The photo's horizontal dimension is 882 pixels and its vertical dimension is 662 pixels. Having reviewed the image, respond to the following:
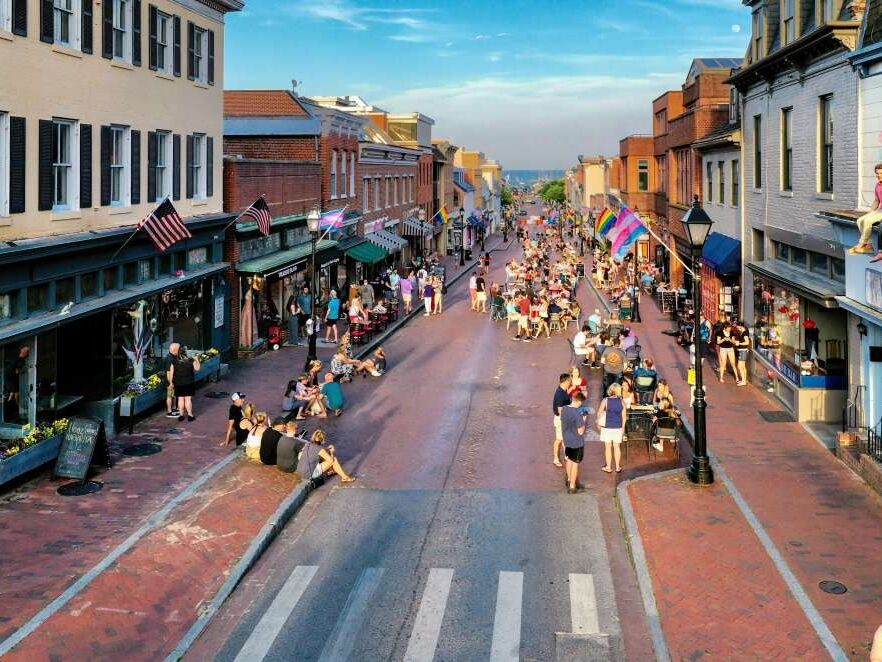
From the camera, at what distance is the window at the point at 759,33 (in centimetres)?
2595

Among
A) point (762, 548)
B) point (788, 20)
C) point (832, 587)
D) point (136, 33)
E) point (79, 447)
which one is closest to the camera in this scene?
point (832, 587)

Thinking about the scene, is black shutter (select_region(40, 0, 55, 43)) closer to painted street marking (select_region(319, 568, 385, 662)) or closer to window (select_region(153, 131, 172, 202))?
window (select_region(153, 131, 172, 202))

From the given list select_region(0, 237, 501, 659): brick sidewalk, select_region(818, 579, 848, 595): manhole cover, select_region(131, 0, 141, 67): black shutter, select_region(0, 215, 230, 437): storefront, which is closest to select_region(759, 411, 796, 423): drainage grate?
select_region(818, 579, 848, 595): manhole cover

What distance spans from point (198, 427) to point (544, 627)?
11337mm

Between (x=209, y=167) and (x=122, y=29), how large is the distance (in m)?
5.82

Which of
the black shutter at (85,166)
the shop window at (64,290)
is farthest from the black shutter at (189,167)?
the shop window at (64,290)

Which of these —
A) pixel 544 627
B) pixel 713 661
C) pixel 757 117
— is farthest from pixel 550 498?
pixel 757 117

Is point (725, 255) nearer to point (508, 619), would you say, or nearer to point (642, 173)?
point (508, 619)

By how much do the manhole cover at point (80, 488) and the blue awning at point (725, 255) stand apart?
19606 mm

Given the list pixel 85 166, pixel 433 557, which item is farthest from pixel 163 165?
pixel 433 557

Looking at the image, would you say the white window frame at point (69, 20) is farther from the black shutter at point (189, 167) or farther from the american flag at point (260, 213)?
the american flag at point (260, 213)

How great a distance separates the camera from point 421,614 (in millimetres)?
11023

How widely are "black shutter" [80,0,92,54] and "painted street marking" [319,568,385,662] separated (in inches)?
492

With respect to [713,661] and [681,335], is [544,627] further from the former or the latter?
[681,335]
